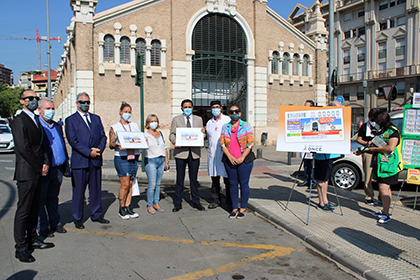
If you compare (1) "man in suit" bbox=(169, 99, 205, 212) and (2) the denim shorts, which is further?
(1) "man in suit" bbox=(169, 99, 205, 212)

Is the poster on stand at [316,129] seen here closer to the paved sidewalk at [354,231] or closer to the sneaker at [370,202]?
the paved sidewalk at [354,231]

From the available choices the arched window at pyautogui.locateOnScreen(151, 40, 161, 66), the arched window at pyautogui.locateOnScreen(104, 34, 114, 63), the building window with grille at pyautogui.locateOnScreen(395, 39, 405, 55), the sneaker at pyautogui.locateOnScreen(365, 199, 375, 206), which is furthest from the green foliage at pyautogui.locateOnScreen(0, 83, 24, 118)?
the sneaker at pyautogui.locateOnScreen(365, 199, 375, 206)

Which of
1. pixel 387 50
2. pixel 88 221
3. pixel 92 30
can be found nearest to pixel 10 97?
pixel 92 30

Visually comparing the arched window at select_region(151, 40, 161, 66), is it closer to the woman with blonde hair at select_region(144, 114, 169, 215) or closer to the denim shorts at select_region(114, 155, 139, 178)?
→ the woman with blonde hair at select_region(144, 114, 169, 215)

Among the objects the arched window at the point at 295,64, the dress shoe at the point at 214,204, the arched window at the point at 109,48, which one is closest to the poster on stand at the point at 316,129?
the dress shoe at the point at 214,204

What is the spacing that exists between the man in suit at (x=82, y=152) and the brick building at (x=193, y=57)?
13.7m

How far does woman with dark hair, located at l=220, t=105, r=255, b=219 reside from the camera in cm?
573

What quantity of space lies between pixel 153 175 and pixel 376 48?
46.4m

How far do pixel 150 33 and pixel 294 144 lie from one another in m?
15.9

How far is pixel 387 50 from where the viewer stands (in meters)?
42.0


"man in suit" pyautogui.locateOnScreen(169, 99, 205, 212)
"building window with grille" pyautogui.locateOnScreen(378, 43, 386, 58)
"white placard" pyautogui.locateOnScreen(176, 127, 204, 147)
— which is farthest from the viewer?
"building window with grille" pyautogui.locateOnScreen(378, 43, 386, 58)

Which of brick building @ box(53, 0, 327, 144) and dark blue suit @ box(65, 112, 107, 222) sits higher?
brick building @ box(53, 0, 327, 144)

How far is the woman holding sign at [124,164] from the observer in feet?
18.7

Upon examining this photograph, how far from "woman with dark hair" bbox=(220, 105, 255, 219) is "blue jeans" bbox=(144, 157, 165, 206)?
4.26 feet
